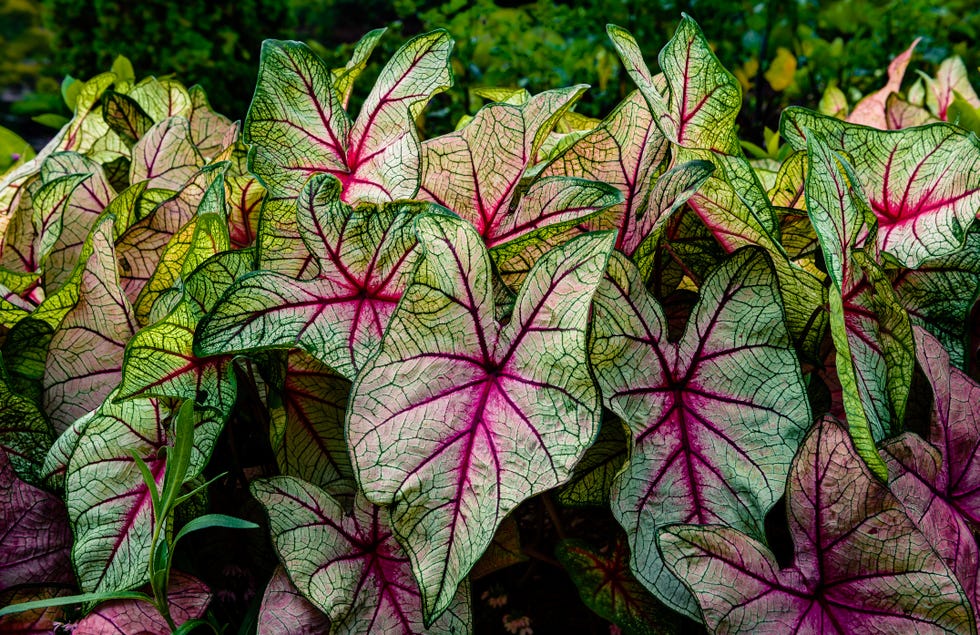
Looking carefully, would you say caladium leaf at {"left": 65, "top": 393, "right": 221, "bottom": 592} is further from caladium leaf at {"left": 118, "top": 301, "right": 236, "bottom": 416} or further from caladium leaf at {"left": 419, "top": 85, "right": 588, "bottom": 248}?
caladium leaf at {"left": 419, "top": 85, "right": 588, "bottom": 248}

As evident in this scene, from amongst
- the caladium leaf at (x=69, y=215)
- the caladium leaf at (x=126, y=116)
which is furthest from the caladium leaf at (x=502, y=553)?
the caladium leaf at (x=126, y=116)

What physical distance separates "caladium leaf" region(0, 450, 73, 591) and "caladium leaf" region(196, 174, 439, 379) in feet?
1.38

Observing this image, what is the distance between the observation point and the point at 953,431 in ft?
3.12

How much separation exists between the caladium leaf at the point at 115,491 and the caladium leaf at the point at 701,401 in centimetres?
45

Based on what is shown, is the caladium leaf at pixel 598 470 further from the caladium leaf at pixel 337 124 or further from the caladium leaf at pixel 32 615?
the caladium leaf at pixel 32 615

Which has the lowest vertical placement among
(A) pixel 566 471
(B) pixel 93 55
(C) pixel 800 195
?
(B) pixel 93 55

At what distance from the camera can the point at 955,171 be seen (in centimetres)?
100

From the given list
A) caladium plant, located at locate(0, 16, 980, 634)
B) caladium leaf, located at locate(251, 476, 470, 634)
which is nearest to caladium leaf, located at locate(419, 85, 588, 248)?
caladium plant, located at locate(0, 16, 980, 634)

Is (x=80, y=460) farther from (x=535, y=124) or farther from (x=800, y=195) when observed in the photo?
(x=800, y=195)

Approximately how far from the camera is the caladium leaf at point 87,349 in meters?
1.02

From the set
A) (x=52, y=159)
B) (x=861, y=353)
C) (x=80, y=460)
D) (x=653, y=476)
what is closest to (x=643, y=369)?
(x=653, y=476)

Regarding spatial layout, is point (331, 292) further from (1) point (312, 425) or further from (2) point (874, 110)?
(2) point (874, 110)

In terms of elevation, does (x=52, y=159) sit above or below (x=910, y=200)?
below

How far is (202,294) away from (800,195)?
78 cm
